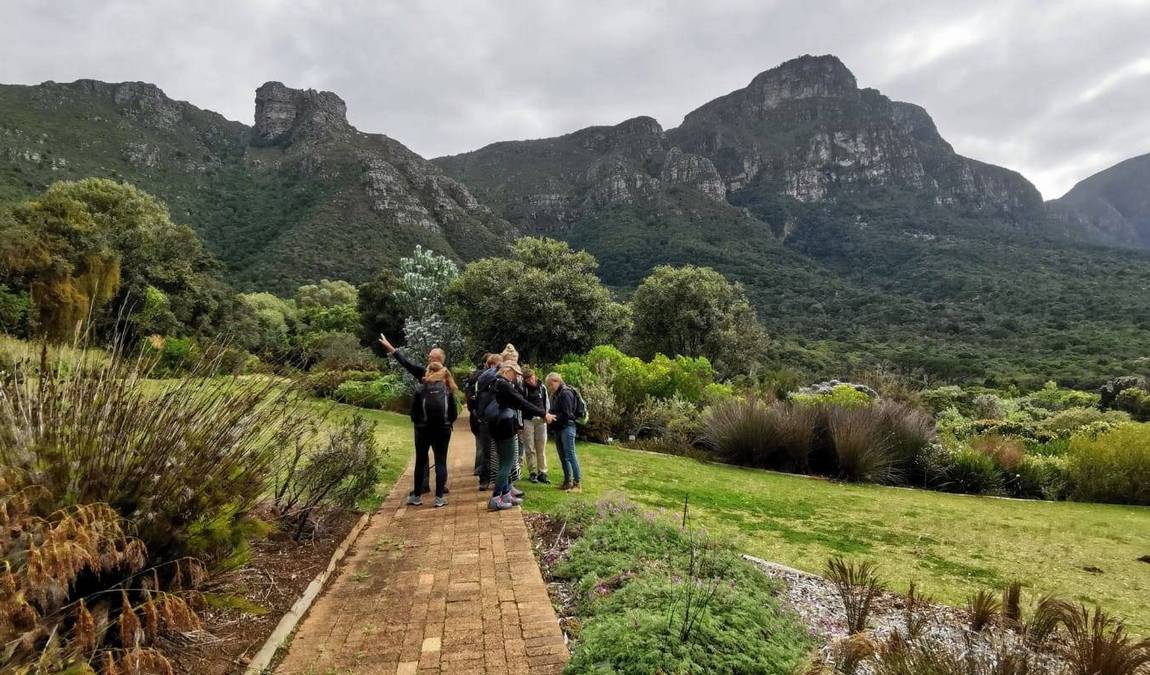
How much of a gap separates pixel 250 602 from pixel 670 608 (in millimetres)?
2346

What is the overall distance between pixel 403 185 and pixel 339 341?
39718 mm

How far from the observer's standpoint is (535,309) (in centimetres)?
1948

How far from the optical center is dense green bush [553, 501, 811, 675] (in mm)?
2660

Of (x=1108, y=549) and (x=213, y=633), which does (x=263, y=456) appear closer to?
(x=213, y=633)

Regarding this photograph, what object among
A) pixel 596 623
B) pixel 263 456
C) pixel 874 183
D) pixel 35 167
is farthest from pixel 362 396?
pixel 874 183

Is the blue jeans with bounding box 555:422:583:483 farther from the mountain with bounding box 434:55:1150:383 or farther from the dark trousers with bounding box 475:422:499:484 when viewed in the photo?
the mountain with bounding box 434:55:1150:383

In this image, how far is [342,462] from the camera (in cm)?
551

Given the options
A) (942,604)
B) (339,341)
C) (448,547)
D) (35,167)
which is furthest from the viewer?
(35,167)

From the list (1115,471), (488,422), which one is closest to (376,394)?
(488,422)

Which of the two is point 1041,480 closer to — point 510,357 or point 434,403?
point 510,357

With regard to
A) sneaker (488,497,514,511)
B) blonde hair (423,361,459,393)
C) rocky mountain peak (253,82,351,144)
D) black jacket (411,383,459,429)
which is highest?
rocky mountain peak (253,82,351,144)

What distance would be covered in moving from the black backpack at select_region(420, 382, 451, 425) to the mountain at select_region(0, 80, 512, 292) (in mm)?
48994

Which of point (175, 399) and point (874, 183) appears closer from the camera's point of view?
point (175, 399)

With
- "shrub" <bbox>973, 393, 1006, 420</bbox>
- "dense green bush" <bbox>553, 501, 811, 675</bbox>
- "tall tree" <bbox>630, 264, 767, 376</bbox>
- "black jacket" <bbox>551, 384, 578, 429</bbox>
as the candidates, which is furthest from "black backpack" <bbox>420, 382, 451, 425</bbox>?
"tall tree" <bbox>630, 264, 767, 376</bbox>
